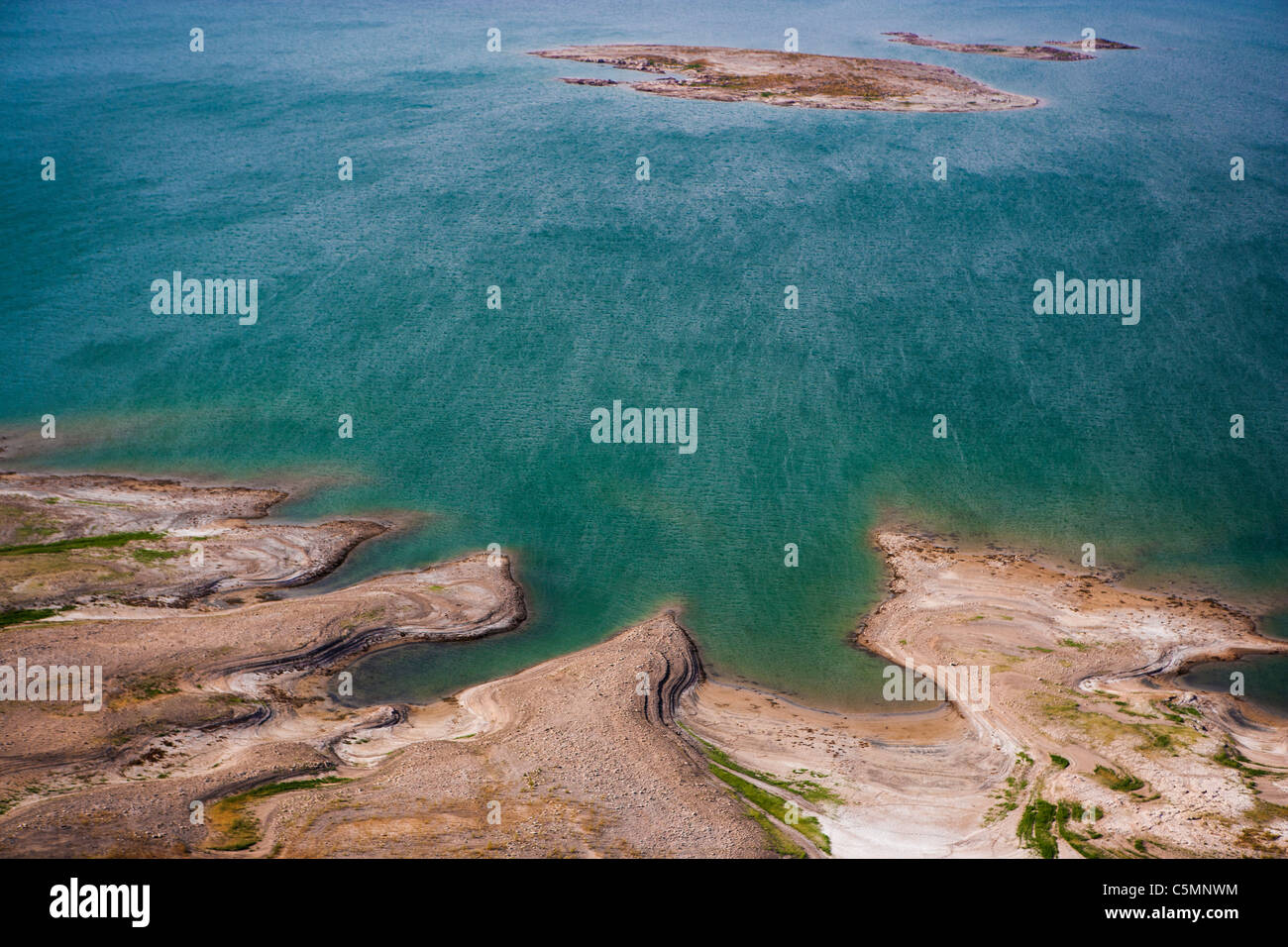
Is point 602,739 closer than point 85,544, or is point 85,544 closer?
point 602,739

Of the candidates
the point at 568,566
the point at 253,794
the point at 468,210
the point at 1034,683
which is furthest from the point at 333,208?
the point at 1034,683

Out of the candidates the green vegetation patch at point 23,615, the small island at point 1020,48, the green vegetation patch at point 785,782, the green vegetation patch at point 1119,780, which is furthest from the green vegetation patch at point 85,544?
the small island at point 1020,48

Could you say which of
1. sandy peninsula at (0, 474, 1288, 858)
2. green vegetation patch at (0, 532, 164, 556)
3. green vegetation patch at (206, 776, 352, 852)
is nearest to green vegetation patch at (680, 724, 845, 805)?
sandy peninsula at (0, 474, 1288, 858)

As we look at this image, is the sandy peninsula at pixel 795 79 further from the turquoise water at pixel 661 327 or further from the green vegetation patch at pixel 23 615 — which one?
the green vegetation patch at pixel 23 615

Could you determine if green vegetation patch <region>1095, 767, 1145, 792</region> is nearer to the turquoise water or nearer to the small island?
the turquoise water

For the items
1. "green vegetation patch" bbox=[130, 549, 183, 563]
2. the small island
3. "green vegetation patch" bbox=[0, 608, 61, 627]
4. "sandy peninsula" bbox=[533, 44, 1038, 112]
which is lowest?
"green vegetation patch" bbox=[0, 608, 61, 627]

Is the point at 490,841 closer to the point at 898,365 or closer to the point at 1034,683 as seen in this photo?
the point at 1034,683

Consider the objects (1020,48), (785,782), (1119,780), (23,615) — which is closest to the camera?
(1119,780)

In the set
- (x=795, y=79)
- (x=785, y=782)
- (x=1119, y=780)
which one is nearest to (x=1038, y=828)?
(x=1119, y=780)

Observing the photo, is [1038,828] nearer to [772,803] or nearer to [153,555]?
[772,803]
